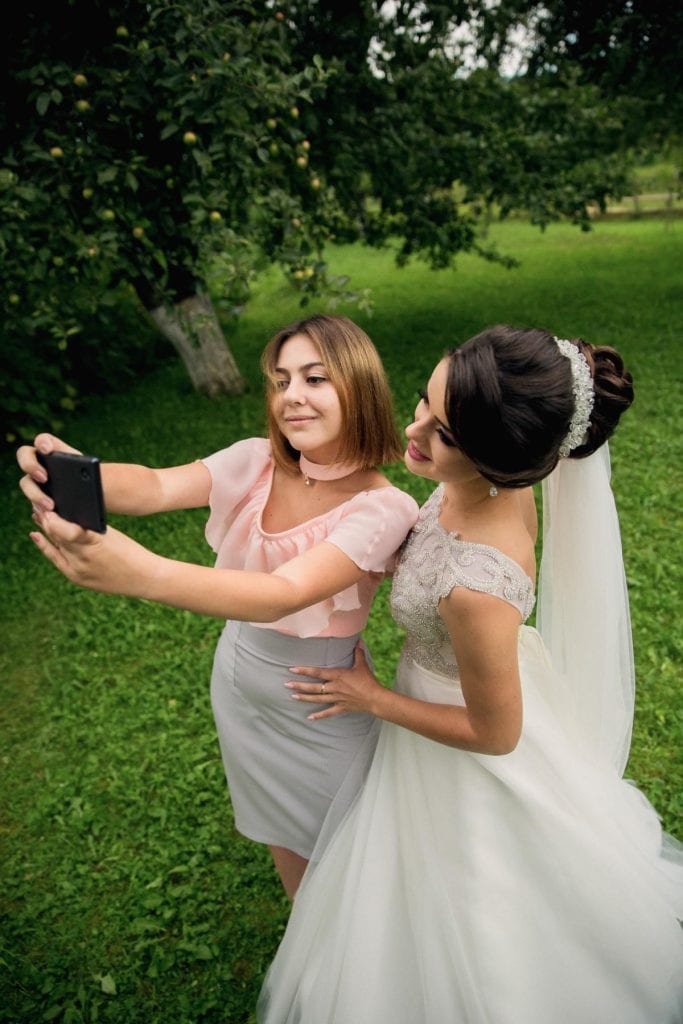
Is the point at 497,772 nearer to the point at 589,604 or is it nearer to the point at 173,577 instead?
the point at 589,604

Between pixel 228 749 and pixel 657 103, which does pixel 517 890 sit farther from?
pixel 657 103

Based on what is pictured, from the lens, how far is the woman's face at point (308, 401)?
74.5 inches

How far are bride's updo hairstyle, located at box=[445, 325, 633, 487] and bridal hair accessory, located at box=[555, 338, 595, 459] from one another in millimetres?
13

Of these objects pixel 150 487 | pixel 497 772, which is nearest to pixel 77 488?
pixel 150 487

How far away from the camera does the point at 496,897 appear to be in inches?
76.7

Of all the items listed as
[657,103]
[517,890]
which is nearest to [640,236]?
[657,103]

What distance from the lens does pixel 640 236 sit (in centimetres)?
1883

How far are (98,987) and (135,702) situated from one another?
1640mm

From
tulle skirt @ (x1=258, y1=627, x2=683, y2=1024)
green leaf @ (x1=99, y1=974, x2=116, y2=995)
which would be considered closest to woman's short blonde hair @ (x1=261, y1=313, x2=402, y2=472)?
tulle skirt @ (x1=258, y1=627, x2=683, y2=1024)

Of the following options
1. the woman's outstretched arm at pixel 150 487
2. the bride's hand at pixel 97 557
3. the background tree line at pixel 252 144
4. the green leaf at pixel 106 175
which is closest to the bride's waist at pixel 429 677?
the woman's outstretched arm at pixel 150 487

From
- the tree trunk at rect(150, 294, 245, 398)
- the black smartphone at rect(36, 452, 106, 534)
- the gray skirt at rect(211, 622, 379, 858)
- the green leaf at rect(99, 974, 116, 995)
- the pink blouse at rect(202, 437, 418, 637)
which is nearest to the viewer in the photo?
the black smartphone at rect(36, 452, 106, 534)

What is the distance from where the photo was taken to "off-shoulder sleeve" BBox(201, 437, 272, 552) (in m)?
2.07

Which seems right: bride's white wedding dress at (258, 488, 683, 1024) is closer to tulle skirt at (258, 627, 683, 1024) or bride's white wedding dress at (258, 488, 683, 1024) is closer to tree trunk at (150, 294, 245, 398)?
A: tulle skirt at (258, 627, 683, 1024)

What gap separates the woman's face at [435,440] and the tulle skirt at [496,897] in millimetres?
609
